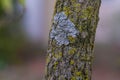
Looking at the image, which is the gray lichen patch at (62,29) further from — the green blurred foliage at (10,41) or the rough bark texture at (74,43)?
the green blurred foliage at (10,41)

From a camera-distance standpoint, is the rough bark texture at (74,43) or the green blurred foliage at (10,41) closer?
the rough bark texture at (74,43)

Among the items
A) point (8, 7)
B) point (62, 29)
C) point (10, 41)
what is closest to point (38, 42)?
point (10, 41)

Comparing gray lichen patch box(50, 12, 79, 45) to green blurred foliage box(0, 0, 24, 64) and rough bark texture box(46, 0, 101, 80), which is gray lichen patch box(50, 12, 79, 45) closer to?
rough bark texture box(46, 0, 101, 80)

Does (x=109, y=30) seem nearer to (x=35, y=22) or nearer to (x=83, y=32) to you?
(x=35, y=22)

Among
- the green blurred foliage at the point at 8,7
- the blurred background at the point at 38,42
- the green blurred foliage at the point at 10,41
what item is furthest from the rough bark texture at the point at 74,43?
the green blurred foliage at the point at 10,41

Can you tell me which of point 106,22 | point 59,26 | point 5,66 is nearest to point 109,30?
point 106,22

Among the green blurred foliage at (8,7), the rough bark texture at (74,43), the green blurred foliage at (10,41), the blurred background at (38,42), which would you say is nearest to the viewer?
the rough bark texture at (74,43)

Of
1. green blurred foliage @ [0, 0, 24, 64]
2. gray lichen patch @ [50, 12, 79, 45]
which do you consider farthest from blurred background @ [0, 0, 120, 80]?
gray lichen patch @ [50, 12, 79, 45]
